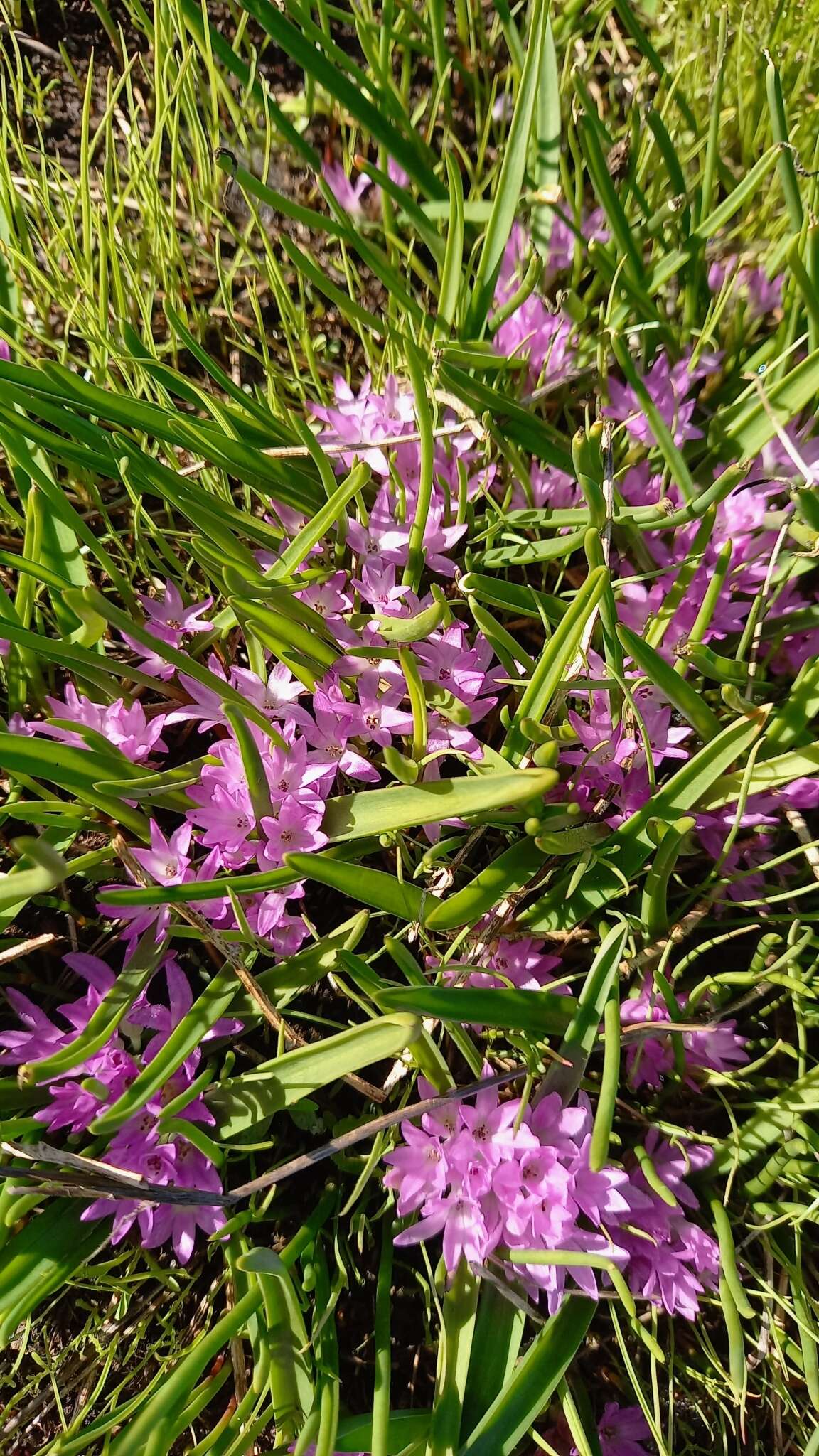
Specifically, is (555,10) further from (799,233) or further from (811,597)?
(811,597)

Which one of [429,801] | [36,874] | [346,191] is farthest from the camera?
[346,191]

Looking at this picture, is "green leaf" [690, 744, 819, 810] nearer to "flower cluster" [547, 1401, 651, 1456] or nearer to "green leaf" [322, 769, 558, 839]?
"green leaf" [322, 769, 558, 839]

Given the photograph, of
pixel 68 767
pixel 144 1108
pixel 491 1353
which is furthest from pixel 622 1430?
pixel 68 767

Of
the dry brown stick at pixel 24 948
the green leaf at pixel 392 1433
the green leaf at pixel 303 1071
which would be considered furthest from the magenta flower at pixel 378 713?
the green leaf at pixel 392 1433

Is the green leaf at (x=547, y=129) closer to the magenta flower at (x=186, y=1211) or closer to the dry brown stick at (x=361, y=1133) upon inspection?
the dry brown stick at (x=361, y=1133)

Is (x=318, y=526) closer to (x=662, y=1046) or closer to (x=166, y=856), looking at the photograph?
(x=166, y=856)

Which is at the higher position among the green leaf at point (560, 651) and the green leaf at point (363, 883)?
the green leaf at point (560, 651)
